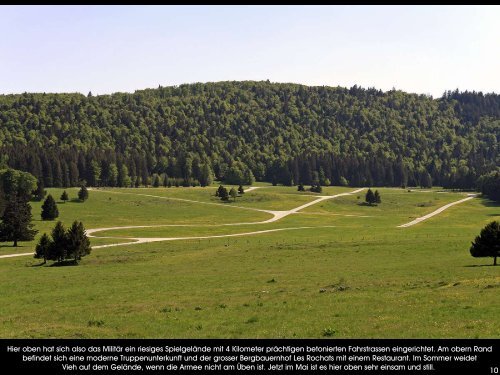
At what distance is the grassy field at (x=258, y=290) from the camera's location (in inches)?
993

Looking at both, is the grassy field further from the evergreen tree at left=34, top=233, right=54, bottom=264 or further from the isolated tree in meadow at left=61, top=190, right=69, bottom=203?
the isolated tree in meadow at left=61, top=190, right=69, bottom=203

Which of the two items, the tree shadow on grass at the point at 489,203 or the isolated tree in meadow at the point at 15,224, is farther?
the tree shadow on grass at the point at 489,203

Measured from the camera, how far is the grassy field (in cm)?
2523

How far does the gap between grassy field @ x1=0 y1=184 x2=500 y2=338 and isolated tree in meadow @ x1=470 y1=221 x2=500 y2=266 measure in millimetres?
1247

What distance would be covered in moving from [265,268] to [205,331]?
29.5 m

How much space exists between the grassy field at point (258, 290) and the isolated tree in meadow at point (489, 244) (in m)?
1.25

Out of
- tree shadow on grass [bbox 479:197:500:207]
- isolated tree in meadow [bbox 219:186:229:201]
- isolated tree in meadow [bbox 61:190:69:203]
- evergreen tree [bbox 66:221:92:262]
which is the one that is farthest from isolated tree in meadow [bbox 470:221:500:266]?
tree shadow on grass [bbox 479:197:500:207]

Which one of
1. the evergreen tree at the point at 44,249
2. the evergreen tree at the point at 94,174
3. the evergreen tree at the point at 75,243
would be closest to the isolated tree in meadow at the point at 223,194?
the evergreen tree at the point at 94,174

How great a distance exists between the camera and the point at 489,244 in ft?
167

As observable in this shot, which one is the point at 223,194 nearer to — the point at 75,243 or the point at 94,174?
the point at 94,174

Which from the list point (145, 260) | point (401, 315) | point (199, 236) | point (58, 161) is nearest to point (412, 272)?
point (401, 315)

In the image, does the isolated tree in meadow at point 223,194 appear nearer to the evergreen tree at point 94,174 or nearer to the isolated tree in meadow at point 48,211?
the evergreen tree at point 94,174
